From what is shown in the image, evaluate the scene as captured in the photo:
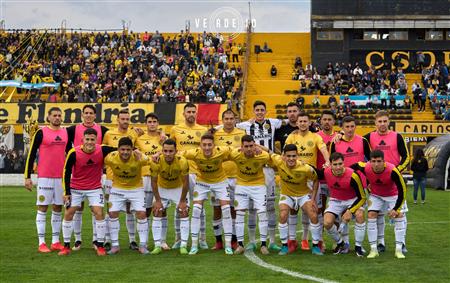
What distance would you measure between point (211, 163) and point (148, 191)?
1383 millimetres

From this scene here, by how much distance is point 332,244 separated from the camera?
14.3 meters

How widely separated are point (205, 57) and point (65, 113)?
13404 mm

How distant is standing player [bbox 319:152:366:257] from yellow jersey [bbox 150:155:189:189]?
225 centimetres

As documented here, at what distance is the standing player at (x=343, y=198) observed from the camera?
492 inches

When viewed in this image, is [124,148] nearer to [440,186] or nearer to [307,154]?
[307,154]

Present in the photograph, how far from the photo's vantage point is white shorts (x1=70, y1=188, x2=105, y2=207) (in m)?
13.1

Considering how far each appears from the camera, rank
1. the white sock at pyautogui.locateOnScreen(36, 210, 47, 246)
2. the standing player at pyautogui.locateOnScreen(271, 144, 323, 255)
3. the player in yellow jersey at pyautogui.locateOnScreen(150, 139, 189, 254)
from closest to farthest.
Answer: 1. the standing player at pyautogui.locateOnScreen(271, 144, 323, 255)
2. the player in yellow jersey at pyautogui.locateOnScreen(150, 139, 189, 254)
3. the white sock at pyautogui.locateOnScreen(36, 210, 47, 246)

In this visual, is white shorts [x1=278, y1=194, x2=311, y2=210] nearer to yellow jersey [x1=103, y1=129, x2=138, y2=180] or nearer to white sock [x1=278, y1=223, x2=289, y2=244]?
white sock [x1=278, y1=223, x2=289, y2=244]

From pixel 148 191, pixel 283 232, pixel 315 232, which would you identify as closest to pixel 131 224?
pixel 148 191

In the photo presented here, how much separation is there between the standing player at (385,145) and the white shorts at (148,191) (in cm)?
386

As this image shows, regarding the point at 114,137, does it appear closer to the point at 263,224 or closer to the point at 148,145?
the point at 148,145

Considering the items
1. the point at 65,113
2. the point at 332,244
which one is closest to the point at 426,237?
the point at 332,244

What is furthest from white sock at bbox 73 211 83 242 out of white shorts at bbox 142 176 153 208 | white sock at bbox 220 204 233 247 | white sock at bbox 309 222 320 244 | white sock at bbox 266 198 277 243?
white sock at bbox 309 222 320 244

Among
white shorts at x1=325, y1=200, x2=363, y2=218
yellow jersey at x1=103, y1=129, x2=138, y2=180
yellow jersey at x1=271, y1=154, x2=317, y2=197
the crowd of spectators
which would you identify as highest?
the crowd of spectators
